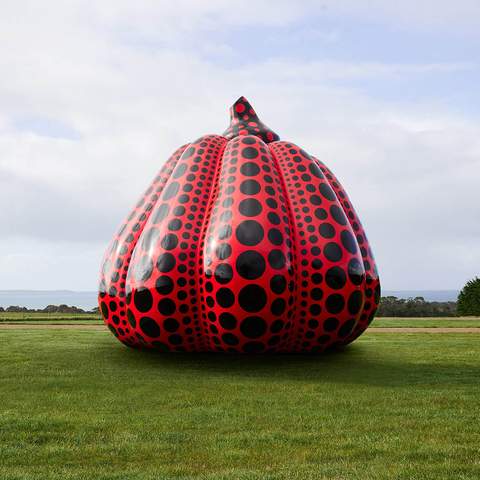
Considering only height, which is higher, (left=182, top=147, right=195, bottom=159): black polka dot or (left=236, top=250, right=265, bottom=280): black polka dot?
(left=182, top=147, right=195, bottom=159): black polka dot

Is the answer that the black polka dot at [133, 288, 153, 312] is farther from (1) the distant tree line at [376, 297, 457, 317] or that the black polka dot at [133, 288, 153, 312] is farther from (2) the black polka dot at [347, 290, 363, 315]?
(1) the distant tree line at [376, 297, 457, 317]

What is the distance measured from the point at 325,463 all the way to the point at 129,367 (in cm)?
778

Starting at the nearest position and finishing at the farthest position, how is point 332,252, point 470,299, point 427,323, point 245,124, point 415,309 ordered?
point 332,252 < point 245,124 < point 427,323 < point 470,299 < point 415,309

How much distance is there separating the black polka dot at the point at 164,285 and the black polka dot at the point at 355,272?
391 centimetres

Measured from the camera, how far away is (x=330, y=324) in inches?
545

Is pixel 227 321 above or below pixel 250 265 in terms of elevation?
below

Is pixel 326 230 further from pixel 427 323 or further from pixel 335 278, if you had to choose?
pixel 427 323

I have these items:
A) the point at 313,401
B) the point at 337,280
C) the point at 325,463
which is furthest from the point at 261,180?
the point at 325,463

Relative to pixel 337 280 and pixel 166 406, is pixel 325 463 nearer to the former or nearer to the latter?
pixel 166 406

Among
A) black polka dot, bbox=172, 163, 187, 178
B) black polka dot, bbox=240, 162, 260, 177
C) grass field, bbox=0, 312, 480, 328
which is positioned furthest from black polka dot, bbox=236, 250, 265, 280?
grass field, bbox=0, 312, 480, 328

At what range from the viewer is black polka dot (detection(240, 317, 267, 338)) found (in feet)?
42.2

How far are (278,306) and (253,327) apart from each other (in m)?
0.66

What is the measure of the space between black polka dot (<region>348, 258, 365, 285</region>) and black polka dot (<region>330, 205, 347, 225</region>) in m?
0.93

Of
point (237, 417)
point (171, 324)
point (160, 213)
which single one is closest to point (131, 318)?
point (171, 324)
